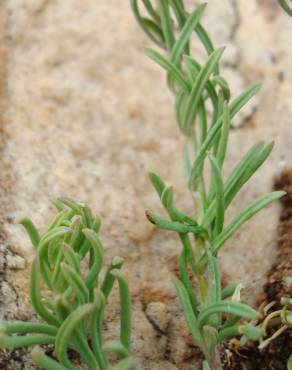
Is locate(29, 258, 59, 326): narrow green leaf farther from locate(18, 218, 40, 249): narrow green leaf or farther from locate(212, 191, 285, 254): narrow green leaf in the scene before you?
locate(212, 191, 285, 254): narrow green leaf

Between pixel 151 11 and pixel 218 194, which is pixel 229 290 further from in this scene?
pixel 151 11

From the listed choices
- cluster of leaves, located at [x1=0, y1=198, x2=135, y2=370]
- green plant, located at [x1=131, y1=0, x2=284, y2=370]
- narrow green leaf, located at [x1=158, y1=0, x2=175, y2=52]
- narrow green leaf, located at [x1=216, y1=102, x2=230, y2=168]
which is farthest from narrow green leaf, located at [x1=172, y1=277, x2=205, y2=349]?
narrow green leaf, located at [x1=158, y1=0, x2=175, y2=52]

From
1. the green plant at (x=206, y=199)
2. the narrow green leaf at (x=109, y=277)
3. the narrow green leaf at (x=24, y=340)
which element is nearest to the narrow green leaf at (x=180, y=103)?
the green plant at (x=206, y=199)

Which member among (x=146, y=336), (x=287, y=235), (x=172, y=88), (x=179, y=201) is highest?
(x=172, y=88)

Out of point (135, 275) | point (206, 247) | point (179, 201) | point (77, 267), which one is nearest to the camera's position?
point (77, 267)

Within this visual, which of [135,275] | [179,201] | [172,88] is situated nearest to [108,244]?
[135,275]

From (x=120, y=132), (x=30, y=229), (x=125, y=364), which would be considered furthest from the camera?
(x=120, y=132)

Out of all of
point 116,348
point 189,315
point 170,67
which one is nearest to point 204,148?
point 170,67

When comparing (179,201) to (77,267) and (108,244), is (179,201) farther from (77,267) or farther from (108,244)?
(77,267)
